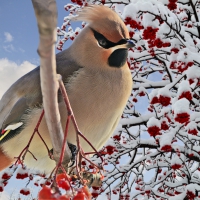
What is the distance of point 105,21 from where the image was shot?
182 centimetres

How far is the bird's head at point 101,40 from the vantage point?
177 cm

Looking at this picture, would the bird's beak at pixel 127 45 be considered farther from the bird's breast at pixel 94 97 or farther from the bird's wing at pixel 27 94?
the bird's wing at pixel 27 94

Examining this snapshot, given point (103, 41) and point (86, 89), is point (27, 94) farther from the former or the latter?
point (103, 41)

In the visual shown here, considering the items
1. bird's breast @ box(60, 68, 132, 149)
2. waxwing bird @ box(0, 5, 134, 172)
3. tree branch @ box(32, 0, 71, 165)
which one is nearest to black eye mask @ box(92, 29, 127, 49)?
waxwing bird @ box(0, 5, 134, 172)

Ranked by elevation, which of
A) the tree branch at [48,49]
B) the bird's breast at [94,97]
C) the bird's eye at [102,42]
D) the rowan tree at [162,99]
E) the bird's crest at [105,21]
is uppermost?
the tree branch at [48,49]

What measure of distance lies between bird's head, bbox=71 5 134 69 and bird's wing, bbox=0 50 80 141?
0.09m

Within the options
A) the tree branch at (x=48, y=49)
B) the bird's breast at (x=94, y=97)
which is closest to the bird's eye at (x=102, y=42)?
the bird's breast at (x=94, y=97)

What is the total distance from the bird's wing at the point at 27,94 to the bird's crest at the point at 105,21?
11.0 inches

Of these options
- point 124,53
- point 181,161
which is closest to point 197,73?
point 181,161

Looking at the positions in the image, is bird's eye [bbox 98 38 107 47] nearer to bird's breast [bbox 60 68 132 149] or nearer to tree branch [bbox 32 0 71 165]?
bird's breast [bbox 60 68 132 149]

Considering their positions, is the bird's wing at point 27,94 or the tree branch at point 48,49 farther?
the bird's wing at point 27,94

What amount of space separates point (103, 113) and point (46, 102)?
1.11 metres

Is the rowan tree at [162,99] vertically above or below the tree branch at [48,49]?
below

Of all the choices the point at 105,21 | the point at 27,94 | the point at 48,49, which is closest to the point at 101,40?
the point at 105,21
